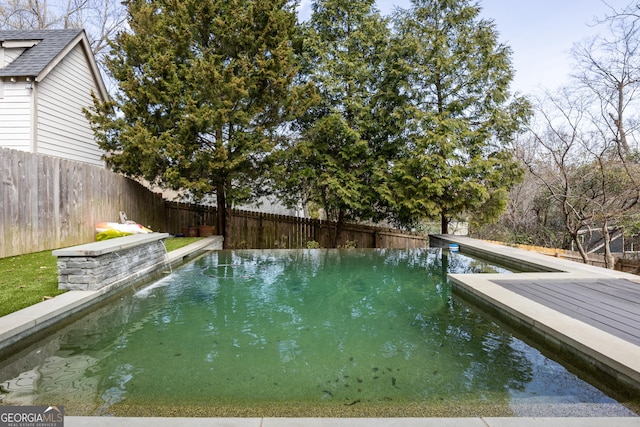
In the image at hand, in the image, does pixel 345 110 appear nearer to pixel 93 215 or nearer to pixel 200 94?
pixel 200 94

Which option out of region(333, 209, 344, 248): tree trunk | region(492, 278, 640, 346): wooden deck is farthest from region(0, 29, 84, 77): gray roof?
region(492, 278, 640, 346): wooden deck

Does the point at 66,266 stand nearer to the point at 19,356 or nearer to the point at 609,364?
the point at 19,356

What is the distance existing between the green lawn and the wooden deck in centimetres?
509

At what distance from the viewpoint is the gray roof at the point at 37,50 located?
348 inches

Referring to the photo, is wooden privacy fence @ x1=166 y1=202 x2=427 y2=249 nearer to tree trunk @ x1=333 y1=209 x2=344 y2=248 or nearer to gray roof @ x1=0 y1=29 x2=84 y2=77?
tree trunk @ x1=333 y1=209 x2=344 y2=248

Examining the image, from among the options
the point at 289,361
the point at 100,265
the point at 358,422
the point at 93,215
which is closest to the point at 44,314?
the point at 100,265

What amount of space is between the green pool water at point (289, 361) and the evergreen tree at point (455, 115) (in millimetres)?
5587

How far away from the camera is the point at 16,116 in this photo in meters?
8.84

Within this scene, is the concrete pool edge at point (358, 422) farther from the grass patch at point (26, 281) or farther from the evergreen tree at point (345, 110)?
the evergreen tree at point (345, 110)

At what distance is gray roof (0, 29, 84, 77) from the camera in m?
8.83

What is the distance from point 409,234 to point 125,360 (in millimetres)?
10838

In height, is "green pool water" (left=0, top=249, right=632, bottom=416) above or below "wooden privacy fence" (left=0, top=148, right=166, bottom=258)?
below

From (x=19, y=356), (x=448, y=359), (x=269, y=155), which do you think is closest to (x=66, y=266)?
(x=19, y=356)

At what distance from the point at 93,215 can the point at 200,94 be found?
11.7 ft
